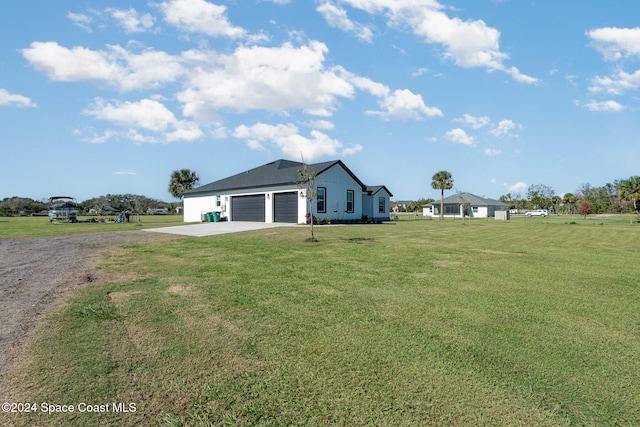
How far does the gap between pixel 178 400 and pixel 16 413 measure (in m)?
1.21

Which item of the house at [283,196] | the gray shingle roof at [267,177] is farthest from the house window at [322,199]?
the gray shingle roof at [267,177]

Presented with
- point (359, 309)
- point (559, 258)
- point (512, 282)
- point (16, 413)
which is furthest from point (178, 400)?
point (559, 258)

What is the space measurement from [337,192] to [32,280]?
21.9m

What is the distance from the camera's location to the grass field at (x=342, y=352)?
259 cm

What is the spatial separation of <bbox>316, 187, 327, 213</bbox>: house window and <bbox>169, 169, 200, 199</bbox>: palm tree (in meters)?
40.3

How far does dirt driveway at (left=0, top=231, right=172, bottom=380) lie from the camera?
155 inches

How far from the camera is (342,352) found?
3.48m

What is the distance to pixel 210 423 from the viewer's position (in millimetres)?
2465

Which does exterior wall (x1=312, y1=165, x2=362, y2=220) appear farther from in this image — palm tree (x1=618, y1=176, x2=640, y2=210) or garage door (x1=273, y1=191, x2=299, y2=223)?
palm tree (x1=618, y1=176, x2=640, y2=210)

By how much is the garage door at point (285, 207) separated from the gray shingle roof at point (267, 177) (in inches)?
40.1

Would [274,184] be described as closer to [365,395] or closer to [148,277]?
[148,277]

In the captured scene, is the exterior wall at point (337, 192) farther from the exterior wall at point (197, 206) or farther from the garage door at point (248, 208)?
the exterior wall at point (197, 206)

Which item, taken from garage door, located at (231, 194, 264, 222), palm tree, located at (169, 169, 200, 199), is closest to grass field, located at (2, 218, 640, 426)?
garage door, located at (231, 194, 264, 222)

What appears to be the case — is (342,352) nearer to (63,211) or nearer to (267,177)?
(267,177)
